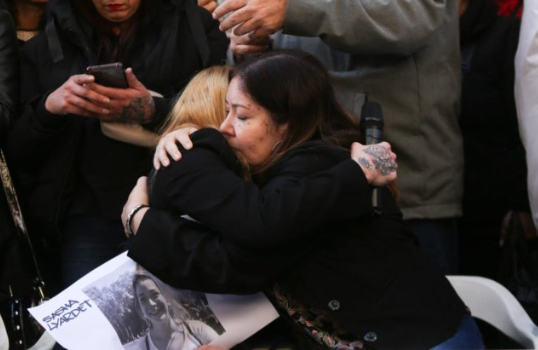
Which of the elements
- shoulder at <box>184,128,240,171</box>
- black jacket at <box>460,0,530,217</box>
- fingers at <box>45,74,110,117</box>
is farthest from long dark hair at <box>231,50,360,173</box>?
black jacket at <box>460,0,530,217</box>

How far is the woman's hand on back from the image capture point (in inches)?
88.0

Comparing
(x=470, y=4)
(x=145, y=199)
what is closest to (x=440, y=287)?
(x=145, y=199)

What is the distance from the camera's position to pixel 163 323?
224 cm

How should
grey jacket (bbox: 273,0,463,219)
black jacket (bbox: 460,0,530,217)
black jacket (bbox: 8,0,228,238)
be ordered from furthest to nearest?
black jacket (bbox: 460,0,530,217)
black jacket (bbox: 8,0,228,238)
grey jacket (bbox: 273,0,463,219)

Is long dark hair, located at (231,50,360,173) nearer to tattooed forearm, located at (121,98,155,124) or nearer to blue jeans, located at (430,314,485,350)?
tattooed forearm, located at (121,98,155,124)

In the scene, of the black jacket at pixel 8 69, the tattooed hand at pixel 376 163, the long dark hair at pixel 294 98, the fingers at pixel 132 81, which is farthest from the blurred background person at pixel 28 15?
the tattooed hand at pixel 376 163

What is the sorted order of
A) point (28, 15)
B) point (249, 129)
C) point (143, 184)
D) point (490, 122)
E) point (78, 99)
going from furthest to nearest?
point (490, 122) → point (28, 15) → point (78, 99) → point (143, 184) → point (249, 129)

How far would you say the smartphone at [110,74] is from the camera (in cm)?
255

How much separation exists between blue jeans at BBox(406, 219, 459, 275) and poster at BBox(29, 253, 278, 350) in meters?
0.70

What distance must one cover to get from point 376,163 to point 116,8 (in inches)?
43.5

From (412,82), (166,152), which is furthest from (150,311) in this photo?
(412,82)

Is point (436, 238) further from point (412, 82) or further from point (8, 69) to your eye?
point (8, 69)

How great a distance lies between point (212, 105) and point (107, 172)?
20.1 inches

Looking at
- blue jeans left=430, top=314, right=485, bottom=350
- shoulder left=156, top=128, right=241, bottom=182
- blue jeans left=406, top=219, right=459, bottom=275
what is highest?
shoulder left=156, top=128, right=241, bottom=182
